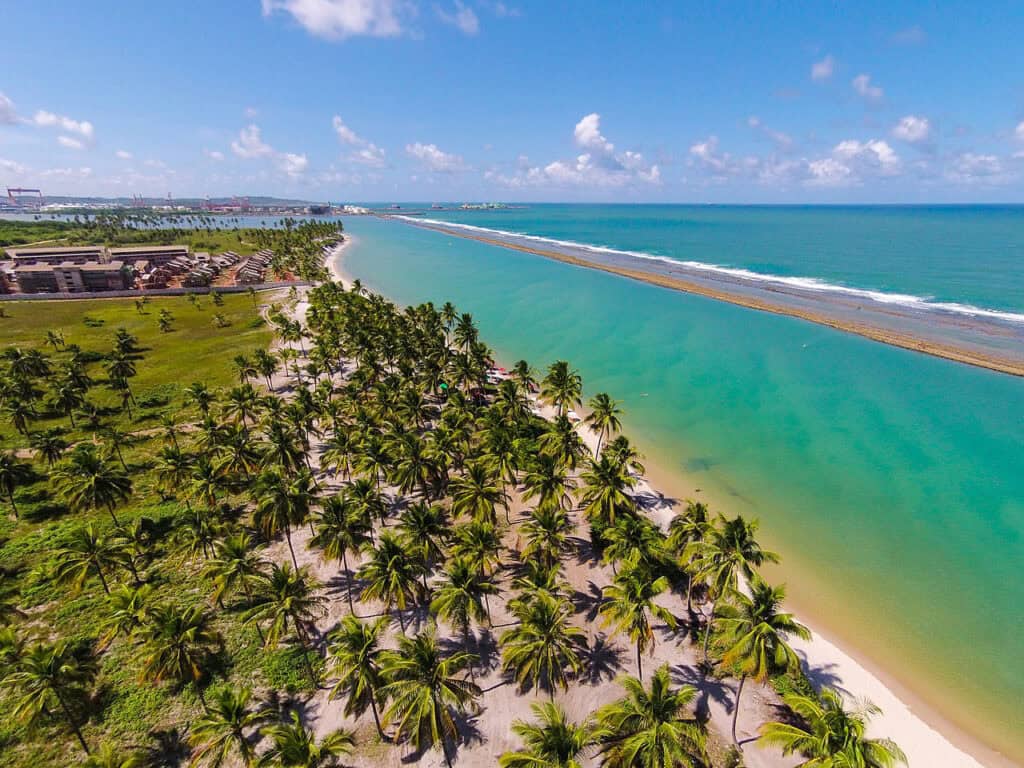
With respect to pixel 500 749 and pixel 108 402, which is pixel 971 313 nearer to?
pixel 500 749

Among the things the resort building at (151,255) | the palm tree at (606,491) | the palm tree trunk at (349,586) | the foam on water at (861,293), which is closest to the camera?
the palm tree trunk at (349,586)

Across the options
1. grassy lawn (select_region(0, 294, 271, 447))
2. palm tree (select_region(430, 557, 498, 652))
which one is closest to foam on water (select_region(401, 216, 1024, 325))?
palm tree (select_region(430, 557, 498, 652))

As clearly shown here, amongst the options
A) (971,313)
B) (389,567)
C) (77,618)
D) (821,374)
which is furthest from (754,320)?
(77,618)

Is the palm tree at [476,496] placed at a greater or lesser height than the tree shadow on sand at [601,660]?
greater

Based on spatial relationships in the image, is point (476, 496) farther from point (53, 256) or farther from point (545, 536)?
point (53, 256)

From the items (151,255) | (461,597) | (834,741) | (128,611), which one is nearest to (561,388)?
(461,597)

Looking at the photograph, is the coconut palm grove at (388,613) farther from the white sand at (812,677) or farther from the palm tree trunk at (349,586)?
the palm tree trunk at (349,586)

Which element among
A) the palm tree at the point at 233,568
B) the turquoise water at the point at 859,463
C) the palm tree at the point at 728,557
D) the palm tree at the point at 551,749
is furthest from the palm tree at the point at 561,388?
the palm tree at the point at 551,749
